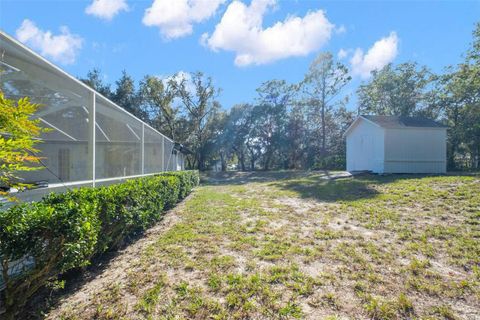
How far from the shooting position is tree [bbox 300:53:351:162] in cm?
2405

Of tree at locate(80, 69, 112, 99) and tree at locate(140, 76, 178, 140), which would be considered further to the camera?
tree at locate(80, 69, 112, 99)

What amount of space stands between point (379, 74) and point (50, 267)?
99.8 ft

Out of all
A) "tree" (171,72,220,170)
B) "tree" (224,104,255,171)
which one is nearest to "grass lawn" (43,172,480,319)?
"tree" (171,72,220,170)

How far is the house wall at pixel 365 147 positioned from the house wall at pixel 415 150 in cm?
45

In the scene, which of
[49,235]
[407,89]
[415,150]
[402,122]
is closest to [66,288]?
[49,235]

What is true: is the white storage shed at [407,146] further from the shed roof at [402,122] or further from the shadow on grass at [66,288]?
the shadow on grass at [66,288]

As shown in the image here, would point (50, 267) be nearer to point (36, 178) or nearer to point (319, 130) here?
point (36, 178)

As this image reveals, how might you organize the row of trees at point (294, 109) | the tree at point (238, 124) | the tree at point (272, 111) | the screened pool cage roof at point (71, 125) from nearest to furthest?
the screened pool cage roof at point (71, 125)
the row of trees at point (294, 109)
the tree at point (272, 111)
the tree at point (238, 124)

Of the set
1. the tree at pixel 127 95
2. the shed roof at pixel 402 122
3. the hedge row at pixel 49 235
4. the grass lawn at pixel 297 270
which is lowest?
the grass lawn at pixel 297 270

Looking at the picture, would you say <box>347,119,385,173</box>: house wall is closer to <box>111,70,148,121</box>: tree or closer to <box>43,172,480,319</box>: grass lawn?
<box>43,172,480,319</box>: grass lawn

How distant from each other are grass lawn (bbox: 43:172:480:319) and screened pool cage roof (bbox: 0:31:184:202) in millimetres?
1950

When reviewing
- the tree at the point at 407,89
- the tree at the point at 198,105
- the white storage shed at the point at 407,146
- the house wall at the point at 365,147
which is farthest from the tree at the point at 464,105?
the tree at the point at 198,105

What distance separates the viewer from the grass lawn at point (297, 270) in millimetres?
2340

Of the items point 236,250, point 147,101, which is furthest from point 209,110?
point 236,250
